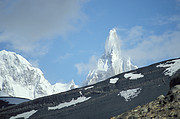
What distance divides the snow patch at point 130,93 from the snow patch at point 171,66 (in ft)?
7.66

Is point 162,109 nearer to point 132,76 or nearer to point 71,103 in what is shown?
point 132,76

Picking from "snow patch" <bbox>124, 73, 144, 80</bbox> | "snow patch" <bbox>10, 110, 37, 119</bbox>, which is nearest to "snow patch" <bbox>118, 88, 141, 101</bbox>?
"snow patch" <bbox>124, 73, 144, 80</bbox>

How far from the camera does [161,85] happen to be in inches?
682

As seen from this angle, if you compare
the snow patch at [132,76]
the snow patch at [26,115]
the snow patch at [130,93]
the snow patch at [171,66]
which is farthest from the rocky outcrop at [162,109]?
the snow patch at [26,115]

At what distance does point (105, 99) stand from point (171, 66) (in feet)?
16.9

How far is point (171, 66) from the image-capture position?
1845 cm

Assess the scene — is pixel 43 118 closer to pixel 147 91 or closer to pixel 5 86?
pixel 147 91

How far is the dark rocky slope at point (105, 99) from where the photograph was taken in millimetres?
16797

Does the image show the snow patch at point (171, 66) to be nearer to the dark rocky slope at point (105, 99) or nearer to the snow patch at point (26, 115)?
the dark rocky slope at point (105, 99)

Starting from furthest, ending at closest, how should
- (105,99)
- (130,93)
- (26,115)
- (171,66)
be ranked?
(26,115), (105,99), (171,66), (130,93)

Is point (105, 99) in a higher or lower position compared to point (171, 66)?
lower

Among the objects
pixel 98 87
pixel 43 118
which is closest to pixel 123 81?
pixel 98 87

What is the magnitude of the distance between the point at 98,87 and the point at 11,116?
7.28 meters

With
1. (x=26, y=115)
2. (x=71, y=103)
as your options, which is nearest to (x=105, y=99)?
(x=71, y=103)
